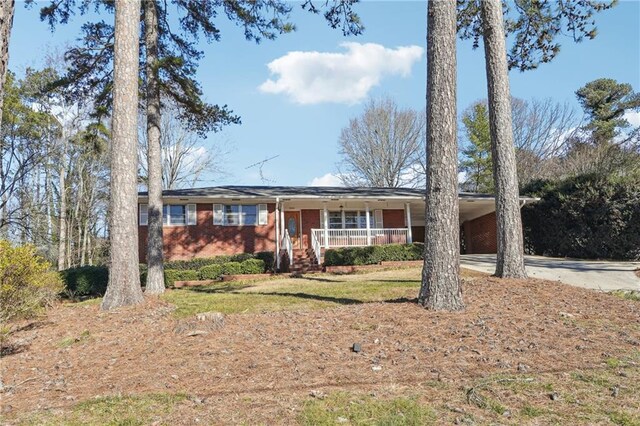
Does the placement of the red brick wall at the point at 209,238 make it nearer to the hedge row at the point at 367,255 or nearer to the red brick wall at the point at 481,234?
the hedge row at the point at 367,255

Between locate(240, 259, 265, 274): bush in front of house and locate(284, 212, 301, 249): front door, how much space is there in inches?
187

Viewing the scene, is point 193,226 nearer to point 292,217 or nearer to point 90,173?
point 292,217

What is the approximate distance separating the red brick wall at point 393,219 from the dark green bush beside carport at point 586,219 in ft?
20.0

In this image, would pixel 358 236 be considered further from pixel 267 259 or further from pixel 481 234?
pixel 481 234

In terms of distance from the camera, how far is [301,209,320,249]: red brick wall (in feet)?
68.1

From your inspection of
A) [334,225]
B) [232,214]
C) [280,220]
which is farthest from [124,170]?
[334,225]

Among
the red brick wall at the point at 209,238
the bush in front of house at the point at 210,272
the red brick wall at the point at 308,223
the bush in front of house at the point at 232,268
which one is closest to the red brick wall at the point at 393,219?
the red brick wall at the point at 308,223

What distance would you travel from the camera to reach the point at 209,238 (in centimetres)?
1898

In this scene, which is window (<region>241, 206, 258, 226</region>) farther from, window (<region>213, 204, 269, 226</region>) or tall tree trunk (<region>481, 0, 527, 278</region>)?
tall tree trunk (<region>481, 0, 527, 278</region>)

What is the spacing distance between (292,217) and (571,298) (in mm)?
15247

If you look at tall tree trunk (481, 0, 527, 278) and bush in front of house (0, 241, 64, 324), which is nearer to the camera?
bush in front of house (0, 241, 64, 324)

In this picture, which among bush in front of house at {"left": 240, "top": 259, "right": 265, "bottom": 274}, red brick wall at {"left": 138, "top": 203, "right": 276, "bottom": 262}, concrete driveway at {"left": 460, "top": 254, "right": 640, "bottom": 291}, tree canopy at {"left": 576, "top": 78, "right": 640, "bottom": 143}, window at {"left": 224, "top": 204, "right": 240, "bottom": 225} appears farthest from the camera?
tree canopy at {"left": 576, "top": 78, "right": 640, "bottom": 143}

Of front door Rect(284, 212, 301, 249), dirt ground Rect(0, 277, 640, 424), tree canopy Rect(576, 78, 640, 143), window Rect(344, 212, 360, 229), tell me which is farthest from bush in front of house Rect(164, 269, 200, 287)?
tree canopy Rect(576, 78, 640, 143)

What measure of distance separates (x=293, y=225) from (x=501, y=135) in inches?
515
